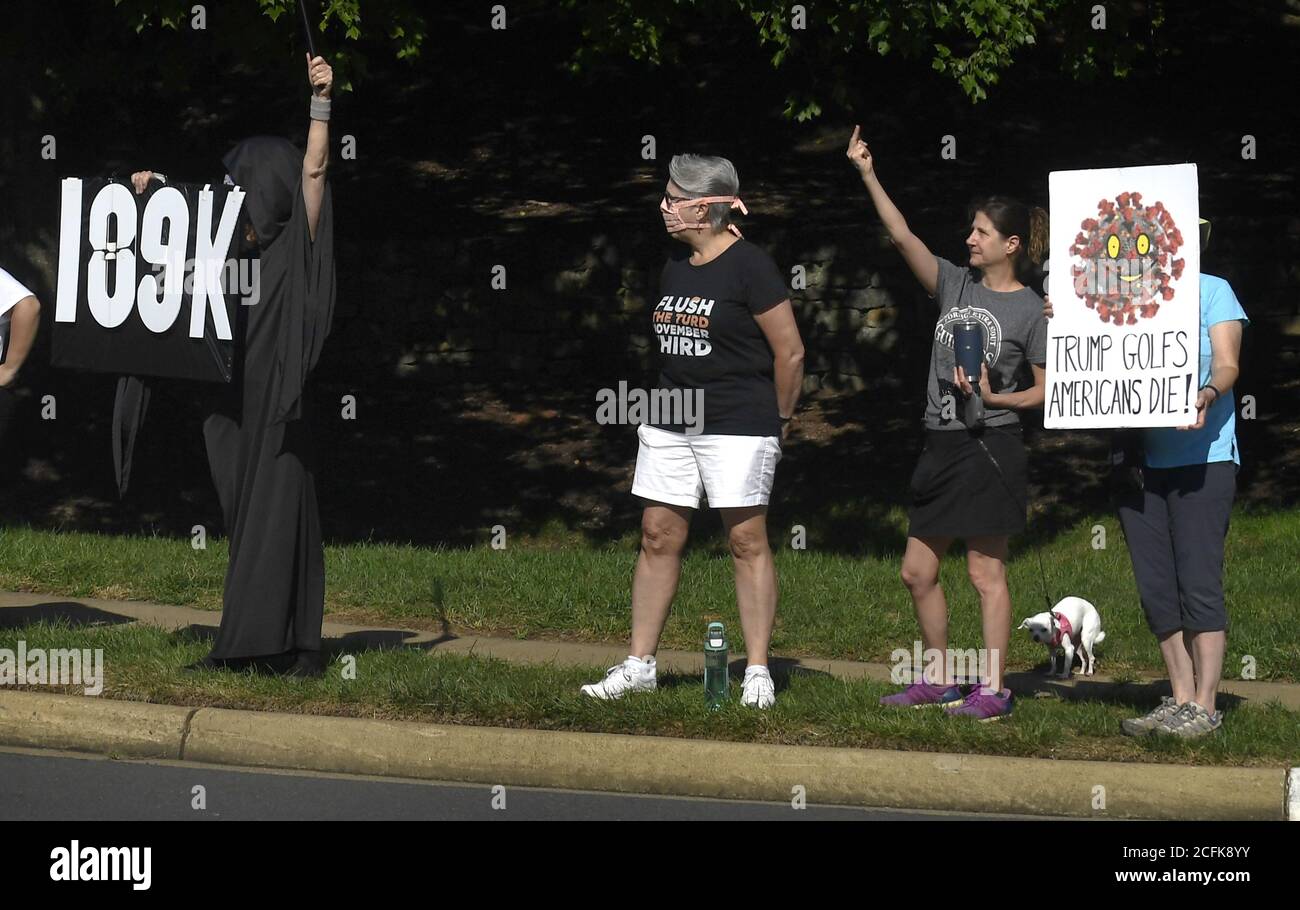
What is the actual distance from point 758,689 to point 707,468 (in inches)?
32.6

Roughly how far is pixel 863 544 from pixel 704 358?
455cm

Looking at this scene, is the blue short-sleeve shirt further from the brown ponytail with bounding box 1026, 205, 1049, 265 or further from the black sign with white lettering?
the black sign with white lettering

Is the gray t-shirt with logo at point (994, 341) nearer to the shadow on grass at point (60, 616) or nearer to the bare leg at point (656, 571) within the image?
the bare leg at point (656, 571)

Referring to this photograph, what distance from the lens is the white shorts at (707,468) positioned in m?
7.00

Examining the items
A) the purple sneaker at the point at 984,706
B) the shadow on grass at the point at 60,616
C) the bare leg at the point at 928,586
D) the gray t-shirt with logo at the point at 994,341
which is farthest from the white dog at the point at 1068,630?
the shadow on grass at the point at 60,616

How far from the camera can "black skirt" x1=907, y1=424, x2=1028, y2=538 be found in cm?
686

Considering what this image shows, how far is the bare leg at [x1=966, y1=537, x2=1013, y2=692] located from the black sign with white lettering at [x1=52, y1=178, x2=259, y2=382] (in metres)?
2.97

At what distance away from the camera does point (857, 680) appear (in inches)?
297

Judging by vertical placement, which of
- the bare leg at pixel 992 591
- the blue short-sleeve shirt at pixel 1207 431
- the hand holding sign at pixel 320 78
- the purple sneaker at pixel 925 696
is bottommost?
the purple sneaker at pixel 925 696

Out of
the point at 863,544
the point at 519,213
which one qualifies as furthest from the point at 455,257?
the point at 863,544

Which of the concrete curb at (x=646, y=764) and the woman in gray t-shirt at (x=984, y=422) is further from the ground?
the woman in gray t-shirt at (x=984, y=422)

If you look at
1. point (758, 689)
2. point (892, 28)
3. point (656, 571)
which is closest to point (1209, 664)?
point (758, 689)

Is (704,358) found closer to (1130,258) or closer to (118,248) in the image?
(1130,258)

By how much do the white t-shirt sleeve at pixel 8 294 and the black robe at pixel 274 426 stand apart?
0.98m
